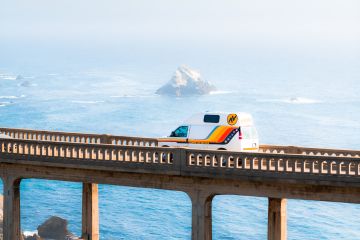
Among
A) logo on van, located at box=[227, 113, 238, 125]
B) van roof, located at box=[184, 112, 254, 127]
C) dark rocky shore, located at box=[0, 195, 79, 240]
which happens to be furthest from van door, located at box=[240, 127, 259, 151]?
dark rocky shore, located at box=[0, 195, 79, 240]

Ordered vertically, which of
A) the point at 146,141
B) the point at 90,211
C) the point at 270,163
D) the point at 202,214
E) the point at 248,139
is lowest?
the point at 90,211

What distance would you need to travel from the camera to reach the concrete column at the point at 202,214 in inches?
1774

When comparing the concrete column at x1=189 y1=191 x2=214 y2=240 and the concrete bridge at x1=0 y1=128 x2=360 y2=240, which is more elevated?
the concrete bridge at x1=0 y1=128 x2=360 y2=240

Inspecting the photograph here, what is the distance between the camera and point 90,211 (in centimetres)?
5178

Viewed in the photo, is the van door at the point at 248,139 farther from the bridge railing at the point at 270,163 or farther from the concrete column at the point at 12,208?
the concrete column at the point at 12,208

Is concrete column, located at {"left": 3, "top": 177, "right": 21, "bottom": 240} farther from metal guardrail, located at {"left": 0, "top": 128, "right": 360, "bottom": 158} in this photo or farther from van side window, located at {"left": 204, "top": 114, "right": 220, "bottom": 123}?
van side window, located at {"left": 204, "top": 114, "right": 220, "bottom": 123}

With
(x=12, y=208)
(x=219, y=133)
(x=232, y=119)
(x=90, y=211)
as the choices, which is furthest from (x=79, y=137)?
(x=232, y=119)

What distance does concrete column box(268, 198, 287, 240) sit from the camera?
44844mm

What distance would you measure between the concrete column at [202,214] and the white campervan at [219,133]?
132 inches

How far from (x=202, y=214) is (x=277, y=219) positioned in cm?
358

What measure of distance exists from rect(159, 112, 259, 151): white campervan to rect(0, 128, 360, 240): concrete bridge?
104 centimetres

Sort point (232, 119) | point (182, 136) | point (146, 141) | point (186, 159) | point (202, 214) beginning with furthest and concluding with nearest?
1. point (146, 141)
2. point (182, 136)
3. point (232, 119)
4. point (186, 159)
5. point (202, 214)

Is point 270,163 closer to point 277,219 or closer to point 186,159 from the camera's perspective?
point 277,219

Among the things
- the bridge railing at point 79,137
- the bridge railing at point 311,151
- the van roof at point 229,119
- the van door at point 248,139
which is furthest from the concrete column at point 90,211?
the bridge railing at point 311,151
